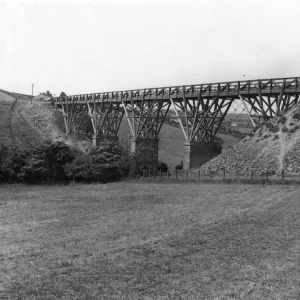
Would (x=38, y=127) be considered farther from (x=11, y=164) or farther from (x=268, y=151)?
(x=268, y=151)

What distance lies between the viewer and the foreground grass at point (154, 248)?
9102 millimetres

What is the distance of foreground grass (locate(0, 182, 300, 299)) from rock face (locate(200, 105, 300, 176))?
6.58 meters

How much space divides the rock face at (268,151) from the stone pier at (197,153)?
3172 millimetres

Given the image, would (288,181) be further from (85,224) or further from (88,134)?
(88,134)

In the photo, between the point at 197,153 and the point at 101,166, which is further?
the point at 197,153

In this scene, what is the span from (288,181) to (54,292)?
2239 cm

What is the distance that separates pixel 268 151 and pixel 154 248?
2180cm

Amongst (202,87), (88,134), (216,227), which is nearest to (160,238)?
(216,227)

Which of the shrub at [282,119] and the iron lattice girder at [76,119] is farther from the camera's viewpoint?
the iron lattice girder at [76,119]

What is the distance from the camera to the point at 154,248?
12602mm

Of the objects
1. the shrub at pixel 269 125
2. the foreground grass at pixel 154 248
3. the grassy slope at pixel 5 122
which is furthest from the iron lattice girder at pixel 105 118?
the foreground grass at pixel 154 248

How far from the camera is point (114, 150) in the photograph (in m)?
40.9

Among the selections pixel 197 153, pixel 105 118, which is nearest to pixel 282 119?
pixel 197 153

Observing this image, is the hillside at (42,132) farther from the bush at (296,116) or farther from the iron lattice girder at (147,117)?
the bush at (296,116)
